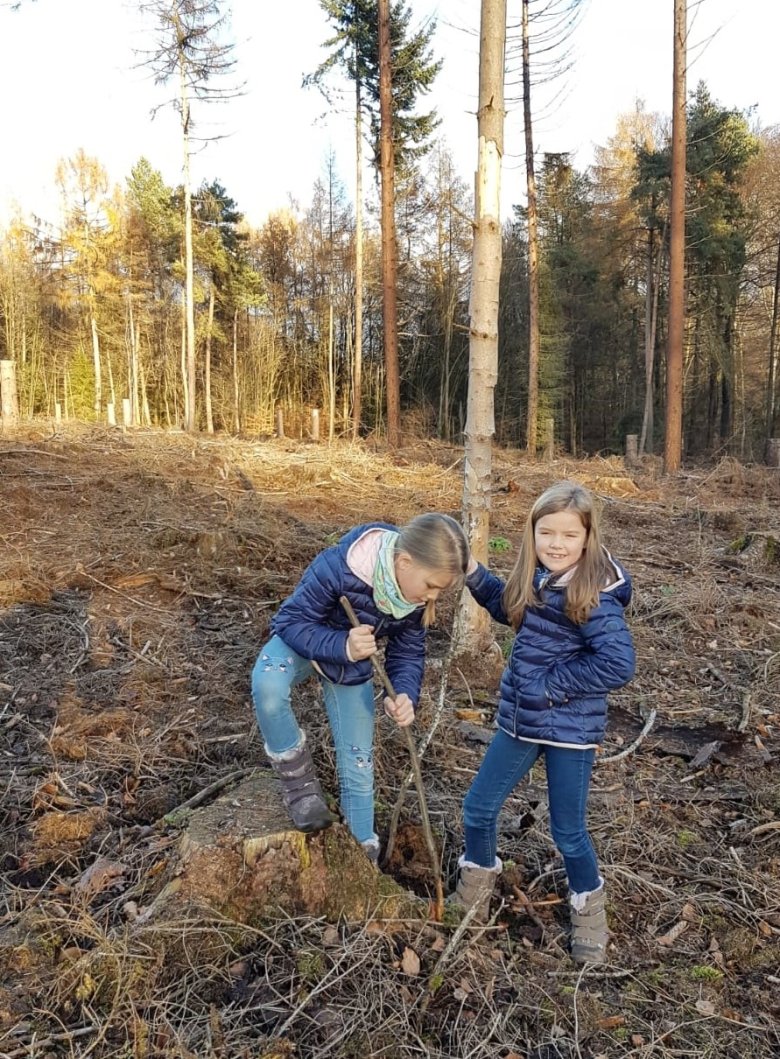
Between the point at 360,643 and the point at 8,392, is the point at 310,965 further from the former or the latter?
the point at 8,392

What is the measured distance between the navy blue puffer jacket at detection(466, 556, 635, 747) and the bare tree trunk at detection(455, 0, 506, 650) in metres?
1.45

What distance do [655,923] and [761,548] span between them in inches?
218

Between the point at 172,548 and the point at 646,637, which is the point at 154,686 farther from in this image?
the point at 646,637

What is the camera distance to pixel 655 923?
231 cm

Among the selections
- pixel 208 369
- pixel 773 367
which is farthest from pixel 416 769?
pixel 208 369

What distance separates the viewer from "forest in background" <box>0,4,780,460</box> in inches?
808

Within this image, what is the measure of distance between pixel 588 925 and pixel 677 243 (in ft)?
45.7

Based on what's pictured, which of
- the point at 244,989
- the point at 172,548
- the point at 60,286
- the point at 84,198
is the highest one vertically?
the point at 84,198

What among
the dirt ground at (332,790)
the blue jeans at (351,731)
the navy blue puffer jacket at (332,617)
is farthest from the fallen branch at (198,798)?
the navy blue puffer jacket at (332,617)

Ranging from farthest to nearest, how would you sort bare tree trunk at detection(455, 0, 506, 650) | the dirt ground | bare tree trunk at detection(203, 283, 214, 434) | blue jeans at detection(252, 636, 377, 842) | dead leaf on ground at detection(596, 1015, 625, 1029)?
bare tree trunk at detection(203, 283, 214, 434), bare tree trunk at detection(455, 0, 506, 650), blue jeans at detection(252, 636, 377, 842), dead leaf on ground at detection(596, 1015, 625, 1029), the dirt ground

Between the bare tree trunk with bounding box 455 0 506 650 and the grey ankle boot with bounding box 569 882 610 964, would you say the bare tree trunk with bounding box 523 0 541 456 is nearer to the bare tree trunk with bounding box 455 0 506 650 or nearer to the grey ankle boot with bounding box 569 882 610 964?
the bare tree trunk with bounding box 455 0 506 650

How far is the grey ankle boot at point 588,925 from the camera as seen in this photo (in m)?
2.14

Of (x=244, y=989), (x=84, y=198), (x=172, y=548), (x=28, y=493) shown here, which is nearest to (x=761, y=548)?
(x=172, y=548)

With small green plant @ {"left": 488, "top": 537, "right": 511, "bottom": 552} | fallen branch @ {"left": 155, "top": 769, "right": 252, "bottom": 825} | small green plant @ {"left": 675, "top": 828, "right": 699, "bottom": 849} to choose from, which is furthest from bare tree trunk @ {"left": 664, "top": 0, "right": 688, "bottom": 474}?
fallen branch @ {"left": 155, "top": 769, "right": 252, "bottom": 825}
